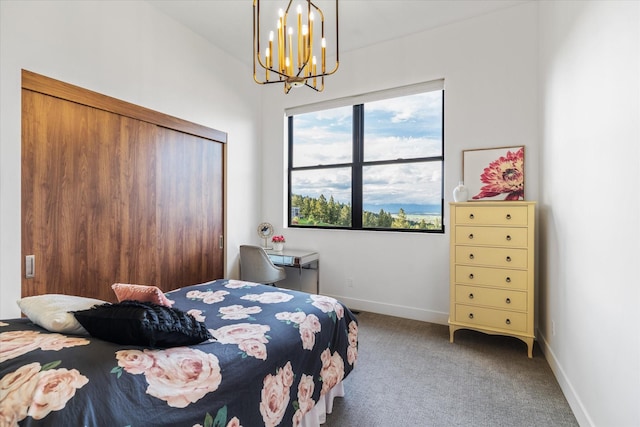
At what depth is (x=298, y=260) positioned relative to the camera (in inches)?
147

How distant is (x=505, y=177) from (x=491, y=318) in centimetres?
135

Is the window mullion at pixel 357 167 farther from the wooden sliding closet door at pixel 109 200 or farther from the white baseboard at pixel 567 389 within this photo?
the white baseboard at pixel 567 389

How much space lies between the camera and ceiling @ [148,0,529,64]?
2951 mm

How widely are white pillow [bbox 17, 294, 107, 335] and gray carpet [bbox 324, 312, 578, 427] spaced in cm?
144

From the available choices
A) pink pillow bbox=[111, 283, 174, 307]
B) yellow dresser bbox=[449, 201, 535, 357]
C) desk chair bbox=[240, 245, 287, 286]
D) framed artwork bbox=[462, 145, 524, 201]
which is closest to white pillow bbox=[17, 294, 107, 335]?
pink pillow bbox=[111, 283, 174, 307]

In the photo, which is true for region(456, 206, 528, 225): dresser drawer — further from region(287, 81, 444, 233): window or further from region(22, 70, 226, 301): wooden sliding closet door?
region(22, 70, 226, 301): wooden sliding closet door

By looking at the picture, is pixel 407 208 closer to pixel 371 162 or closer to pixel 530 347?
pixel 371 162

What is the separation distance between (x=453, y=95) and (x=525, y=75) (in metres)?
0.65

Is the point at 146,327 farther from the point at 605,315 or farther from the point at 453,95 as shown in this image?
the point at 453,95

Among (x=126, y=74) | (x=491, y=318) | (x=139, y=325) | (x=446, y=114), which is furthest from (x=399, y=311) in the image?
(x=126, y=74)

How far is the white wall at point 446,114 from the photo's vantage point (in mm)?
3021

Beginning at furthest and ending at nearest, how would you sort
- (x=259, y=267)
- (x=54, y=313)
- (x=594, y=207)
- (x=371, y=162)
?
(x=371, y=162) < (x=259, y=267) < (x=594, y=207) < (x=54, y=313)

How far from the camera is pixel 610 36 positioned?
4.91ft

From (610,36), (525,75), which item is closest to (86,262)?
(610,36)
